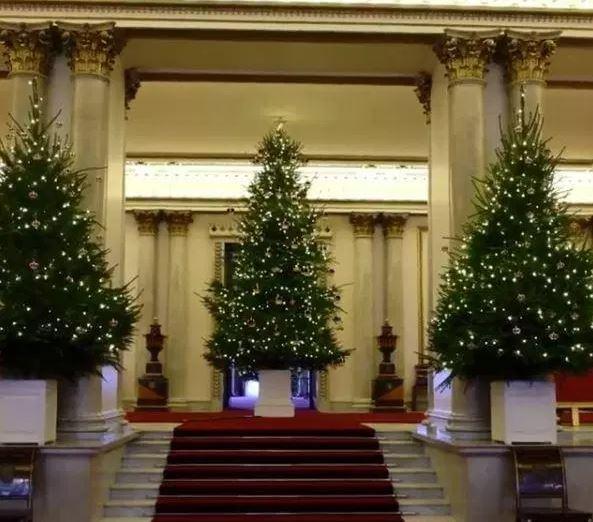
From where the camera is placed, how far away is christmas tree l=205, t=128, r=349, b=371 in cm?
1357

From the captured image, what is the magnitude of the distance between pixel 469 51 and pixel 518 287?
325 cm

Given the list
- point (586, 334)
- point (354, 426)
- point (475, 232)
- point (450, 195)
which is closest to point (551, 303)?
point (586, 334)

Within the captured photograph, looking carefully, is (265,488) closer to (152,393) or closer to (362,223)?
(152,393)

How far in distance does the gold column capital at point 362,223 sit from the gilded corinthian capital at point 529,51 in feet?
30.6

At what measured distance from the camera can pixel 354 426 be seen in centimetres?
1115

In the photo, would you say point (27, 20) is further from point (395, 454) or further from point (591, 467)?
point (591, 467)

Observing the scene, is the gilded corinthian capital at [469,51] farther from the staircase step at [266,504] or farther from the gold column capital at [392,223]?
the gold column capital at [392,223]

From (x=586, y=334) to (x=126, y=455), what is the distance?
507 cm

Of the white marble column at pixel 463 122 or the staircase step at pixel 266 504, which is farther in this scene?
the white marble column at pixel 463 122

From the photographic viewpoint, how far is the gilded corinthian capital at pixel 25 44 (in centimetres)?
1024

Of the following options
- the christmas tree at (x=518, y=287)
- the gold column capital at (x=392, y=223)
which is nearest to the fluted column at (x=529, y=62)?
the christmas tree at (x=518, y=287)

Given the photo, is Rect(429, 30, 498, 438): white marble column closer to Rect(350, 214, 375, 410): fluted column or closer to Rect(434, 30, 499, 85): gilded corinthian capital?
Rect(434, 30, 499, 85): gilded corinthian capital

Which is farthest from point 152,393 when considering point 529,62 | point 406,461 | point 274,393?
point 529,62

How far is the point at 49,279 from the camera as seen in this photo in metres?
8.61
